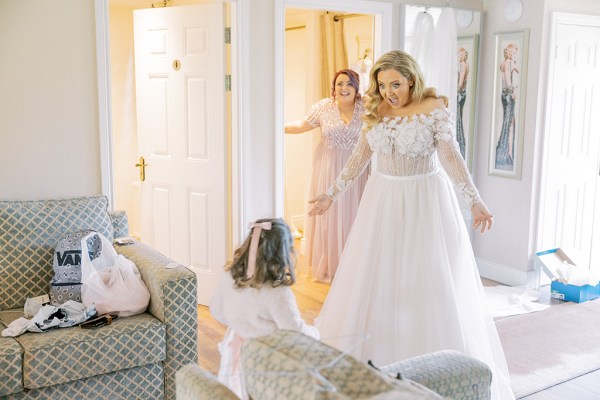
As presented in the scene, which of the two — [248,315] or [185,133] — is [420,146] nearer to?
[248,315]

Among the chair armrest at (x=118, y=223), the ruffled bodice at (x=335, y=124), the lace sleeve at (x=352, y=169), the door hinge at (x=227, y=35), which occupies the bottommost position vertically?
the chair armrest at (x=118, y=223)

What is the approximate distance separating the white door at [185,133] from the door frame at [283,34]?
1.12 feet

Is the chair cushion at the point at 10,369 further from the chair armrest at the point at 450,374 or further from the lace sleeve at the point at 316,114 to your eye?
the lace sleeve at the point at 316,114

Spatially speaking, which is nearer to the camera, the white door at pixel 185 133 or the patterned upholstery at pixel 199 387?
the patterned upholstery at pixel 199 387

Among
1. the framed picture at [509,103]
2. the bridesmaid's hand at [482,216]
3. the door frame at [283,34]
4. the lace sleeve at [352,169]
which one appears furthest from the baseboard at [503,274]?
the lace sleeve at [352,169]

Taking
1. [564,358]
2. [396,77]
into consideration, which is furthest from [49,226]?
[564,358]

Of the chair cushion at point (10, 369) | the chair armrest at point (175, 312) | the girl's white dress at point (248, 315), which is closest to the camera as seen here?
the girl's white dress at point (248, 315)

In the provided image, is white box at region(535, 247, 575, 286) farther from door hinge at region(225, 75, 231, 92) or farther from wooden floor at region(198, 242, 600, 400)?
door hinge at region(225, 75, 231, 92)

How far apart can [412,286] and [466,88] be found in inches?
104

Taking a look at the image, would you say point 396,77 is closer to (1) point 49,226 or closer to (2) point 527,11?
(1) point 49,226

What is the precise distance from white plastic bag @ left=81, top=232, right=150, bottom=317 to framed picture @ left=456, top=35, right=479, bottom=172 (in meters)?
3.06

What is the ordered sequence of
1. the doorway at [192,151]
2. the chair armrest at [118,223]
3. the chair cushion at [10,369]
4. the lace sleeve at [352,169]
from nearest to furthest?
the chair cushion at [10,369], the lace sleeve at [352,169], the chair armrest at [118,223], the doorway at [192,151]

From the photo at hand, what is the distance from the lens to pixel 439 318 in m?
2.98

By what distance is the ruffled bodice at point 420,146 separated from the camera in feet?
10.2
